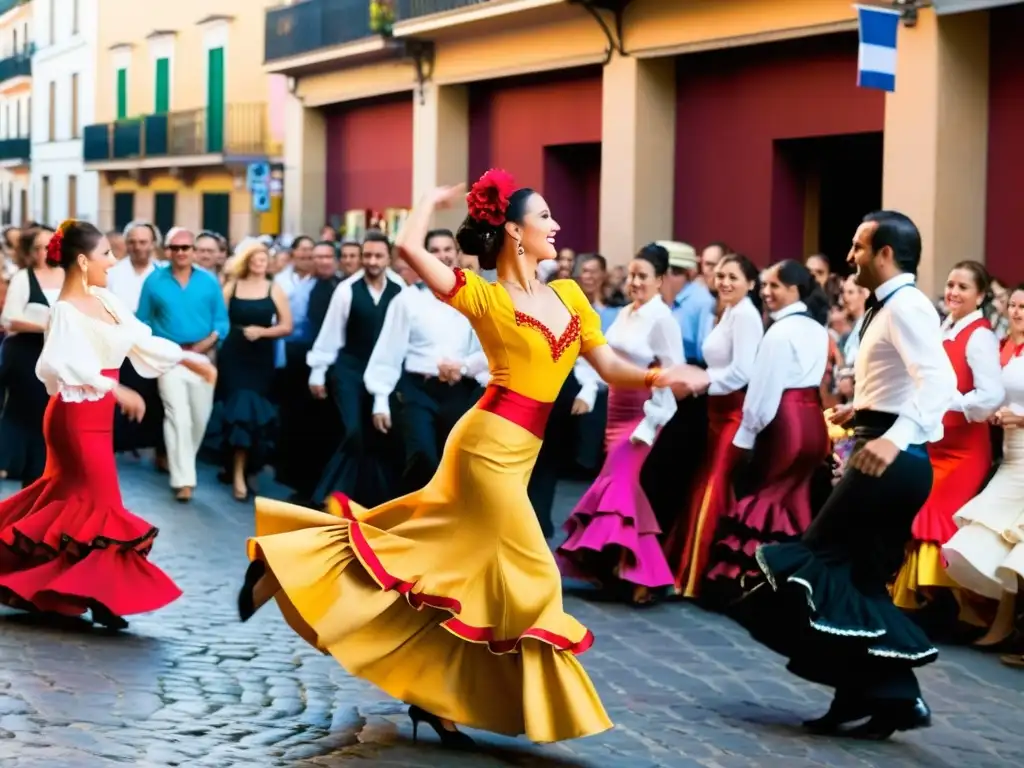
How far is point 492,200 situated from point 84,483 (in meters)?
2.99

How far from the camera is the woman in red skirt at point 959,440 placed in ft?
31.4

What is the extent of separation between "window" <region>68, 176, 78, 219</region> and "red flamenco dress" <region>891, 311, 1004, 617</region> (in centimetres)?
4497

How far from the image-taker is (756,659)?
348 inches

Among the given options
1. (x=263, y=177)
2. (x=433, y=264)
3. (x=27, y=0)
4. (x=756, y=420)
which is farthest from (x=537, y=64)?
(x=27, y=0)

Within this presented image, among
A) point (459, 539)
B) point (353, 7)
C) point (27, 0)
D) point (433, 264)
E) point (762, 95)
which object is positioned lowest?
point (459, 539)

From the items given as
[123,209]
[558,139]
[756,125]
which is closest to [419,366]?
[756,125]

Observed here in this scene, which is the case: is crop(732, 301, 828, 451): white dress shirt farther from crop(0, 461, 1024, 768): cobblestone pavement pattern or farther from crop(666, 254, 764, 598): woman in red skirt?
crop(0, 461, 1024, 768): cobblestone pavement pattern

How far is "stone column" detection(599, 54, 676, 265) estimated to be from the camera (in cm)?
2125

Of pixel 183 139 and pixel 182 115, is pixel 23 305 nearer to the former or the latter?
pixel 183 139

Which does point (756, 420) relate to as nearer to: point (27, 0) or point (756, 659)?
point (756, 659)

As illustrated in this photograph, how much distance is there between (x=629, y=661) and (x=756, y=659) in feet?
1.92

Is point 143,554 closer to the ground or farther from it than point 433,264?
closer to the ground

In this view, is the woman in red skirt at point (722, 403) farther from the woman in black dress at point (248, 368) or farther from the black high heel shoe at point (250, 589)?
the woman in black dress at point (248, 368)

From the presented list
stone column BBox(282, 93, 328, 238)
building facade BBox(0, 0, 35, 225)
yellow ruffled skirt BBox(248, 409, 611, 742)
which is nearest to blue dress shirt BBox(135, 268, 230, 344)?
yellow ruffled skirt BBox(248, 409, 611, 742)
